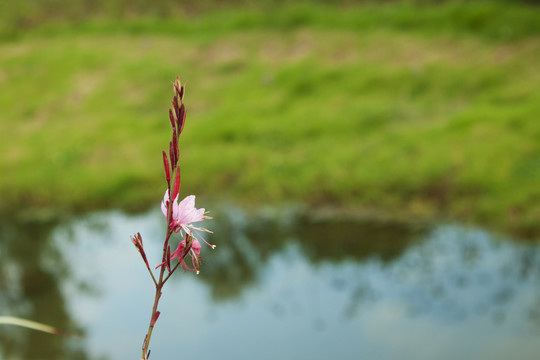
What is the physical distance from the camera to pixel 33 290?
711 centimetres

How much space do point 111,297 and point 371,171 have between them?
12.3 ft

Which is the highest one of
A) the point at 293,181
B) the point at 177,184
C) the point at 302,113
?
the point at 302,113

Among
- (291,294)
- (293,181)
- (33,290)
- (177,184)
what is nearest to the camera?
(177,184)

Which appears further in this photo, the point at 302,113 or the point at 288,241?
the point at 302,113

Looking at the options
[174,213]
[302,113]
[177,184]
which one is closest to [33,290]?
[302,113]

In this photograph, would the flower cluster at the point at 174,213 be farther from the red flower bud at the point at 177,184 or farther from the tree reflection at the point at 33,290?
the tree reflection at the point at 33,290

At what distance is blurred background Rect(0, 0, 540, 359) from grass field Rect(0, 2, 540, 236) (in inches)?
1.5

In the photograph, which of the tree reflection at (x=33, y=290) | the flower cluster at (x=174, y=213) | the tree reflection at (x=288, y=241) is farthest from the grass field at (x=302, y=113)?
the flower cluster at (x=174, y=213)

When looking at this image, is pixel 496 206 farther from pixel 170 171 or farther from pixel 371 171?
pixel 170 171

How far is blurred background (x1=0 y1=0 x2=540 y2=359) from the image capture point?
593 centimetres

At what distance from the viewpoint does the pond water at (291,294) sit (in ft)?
18.1

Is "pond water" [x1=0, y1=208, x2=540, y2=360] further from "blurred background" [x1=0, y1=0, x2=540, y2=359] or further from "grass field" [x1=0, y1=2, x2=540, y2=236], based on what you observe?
"grass field" [x1=0, y1=2, x2=540, y2=236]

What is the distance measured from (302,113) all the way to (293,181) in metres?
1.69

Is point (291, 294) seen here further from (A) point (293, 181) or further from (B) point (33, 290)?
(B) point (33, 290)
